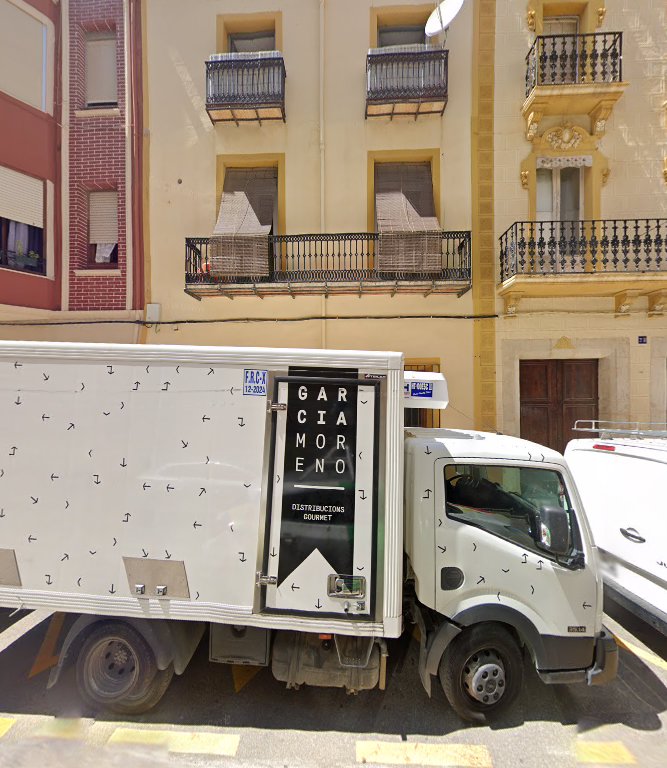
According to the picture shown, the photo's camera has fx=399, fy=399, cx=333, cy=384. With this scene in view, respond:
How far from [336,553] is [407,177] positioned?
8143 mm

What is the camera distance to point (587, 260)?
304 inches

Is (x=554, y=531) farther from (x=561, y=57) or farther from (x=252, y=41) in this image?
(x=252, y=41)

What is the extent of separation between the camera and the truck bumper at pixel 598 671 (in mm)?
2965

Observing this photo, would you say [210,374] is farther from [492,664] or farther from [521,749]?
[521,749]

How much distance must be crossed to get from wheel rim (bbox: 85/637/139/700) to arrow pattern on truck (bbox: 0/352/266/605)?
0.54m

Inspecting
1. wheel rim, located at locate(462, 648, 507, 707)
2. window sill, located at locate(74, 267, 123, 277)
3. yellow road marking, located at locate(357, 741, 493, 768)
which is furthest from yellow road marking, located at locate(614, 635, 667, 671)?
window sill, located at locate(74, 267, 123, 277)

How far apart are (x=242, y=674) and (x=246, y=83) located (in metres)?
9.95

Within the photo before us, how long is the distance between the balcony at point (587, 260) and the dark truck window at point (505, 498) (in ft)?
17.3

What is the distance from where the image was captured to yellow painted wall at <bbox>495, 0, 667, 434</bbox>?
8086 millimetres

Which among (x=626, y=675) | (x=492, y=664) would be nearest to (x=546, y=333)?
(x=626, y=675)

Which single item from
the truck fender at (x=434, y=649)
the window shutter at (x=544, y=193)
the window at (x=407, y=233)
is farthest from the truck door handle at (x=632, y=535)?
the window shutter at (x=544, y=193)

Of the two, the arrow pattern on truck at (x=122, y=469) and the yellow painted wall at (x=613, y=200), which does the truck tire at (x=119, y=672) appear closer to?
the arrow pattern on truck at (x=122, y=469)

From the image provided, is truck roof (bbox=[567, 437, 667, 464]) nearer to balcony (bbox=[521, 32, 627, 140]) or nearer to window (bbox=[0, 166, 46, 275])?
balcony (bbox=[521, 32, 627, 140])

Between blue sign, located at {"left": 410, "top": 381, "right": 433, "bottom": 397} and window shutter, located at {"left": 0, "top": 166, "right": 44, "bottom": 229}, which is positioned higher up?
window shutter, located at {"left": 0, "top": 166, "right": 44, "bottom": 229}
